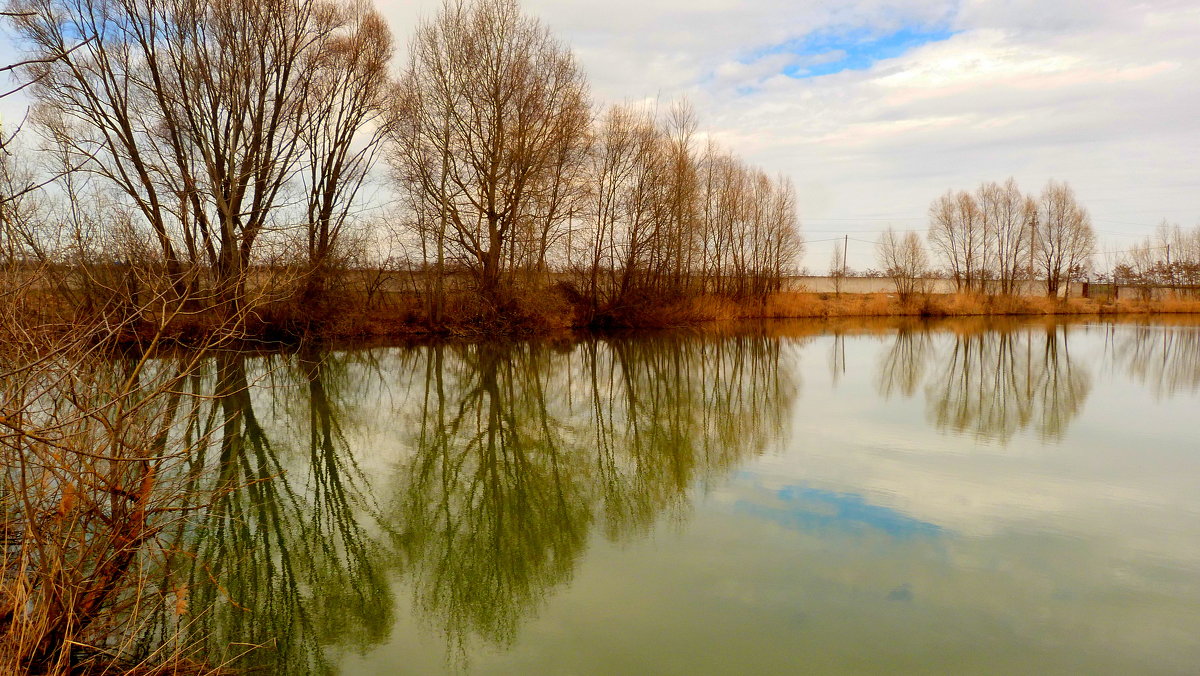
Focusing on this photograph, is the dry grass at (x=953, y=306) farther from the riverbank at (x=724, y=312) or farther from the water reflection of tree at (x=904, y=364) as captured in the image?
the water reflection of tree at (x=904, y=364)

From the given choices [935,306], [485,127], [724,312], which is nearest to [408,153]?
[485,127]

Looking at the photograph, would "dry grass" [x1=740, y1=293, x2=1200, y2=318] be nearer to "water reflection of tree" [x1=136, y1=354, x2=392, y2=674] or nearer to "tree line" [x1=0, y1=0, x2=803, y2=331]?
"tree line" [x1=0, y1=0, x2=803, y2=331]

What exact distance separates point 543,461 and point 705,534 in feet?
8.76

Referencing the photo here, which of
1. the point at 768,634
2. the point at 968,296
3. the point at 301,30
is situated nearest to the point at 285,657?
the point at 768,634

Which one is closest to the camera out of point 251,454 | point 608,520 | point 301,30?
point 608,520

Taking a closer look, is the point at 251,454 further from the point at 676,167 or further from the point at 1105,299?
the point at 1105,299

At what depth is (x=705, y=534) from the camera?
5371 mm

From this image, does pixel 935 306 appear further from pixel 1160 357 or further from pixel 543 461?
pixel 543 461

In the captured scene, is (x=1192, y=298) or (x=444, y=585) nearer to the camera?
(x=444, y=585)

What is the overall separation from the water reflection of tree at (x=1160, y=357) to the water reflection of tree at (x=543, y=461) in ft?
22.1

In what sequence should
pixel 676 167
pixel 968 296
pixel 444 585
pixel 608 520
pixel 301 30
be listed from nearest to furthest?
pixel 444 585 → pixel 608 520 → pixel 301 30 → pixel 676 167 → pixel 968 296

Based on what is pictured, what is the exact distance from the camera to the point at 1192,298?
148 ft

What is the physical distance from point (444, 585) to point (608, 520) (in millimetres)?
1599

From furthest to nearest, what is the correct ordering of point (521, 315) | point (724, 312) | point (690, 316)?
1. point (724, 312)
2. point (690, 316)
3. point (521, 315)
